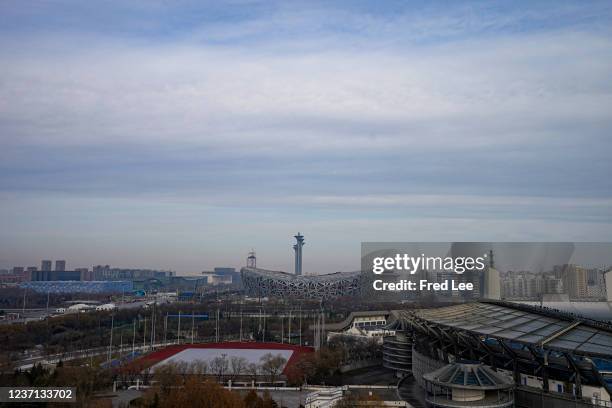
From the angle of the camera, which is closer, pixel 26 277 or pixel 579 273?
pixel 579 273

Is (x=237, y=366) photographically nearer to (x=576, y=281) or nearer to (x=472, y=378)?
(x=472, y=378)

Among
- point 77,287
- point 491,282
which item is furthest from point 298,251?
point 491,282

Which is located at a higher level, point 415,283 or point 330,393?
point 415,283

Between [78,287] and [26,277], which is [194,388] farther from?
[26,277]

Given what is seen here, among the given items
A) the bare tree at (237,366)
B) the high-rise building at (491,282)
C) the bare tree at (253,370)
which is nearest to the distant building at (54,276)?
the bare tree at (237,366)

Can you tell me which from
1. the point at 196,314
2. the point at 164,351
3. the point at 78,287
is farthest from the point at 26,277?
the point at 164,351

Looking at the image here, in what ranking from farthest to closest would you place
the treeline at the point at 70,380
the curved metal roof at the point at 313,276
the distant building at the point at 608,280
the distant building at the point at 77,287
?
the distant building at the point at 77,287 → the curved metal roof at the point at 313,276 → the distant building at the point at 608,280 → the treeline at the point at 70,380

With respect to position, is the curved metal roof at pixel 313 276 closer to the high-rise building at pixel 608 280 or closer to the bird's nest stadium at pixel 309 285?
the bird's nest stadium at pixel 309 285
